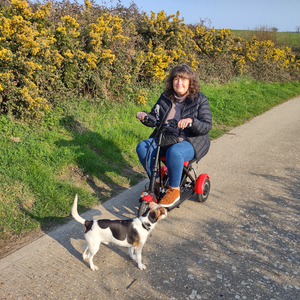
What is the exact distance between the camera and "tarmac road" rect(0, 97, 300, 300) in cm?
262

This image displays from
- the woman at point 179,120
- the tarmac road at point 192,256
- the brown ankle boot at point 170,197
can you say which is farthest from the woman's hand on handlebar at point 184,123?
the tarmac road at point 192,256

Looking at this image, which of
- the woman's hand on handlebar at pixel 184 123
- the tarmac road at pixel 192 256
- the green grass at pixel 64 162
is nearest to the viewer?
the tarmac road at pixel 192 256

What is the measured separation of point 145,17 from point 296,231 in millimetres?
7312

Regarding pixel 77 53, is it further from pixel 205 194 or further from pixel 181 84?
pixel 205 194

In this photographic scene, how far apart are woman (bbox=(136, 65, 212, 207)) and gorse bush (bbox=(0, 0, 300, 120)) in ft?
7.24

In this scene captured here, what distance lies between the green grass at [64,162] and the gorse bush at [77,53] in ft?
1.15

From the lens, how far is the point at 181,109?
391 cm

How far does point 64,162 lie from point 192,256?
2.48m

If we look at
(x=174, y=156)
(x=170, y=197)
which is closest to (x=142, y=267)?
(x=170, y=197)

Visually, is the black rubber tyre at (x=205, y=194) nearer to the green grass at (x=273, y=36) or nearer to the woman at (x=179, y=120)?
the woman at (x=179, y=120)

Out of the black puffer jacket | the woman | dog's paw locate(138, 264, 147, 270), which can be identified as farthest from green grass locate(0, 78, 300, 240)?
the black puffer jacket

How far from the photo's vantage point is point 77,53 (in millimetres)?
5746

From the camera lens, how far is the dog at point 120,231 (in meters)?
2.76

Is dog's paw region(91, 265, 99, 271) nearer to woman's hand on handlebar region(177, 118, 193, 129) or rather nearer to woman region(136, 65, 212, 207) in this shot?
woman region(136, 65, 212, 207)
